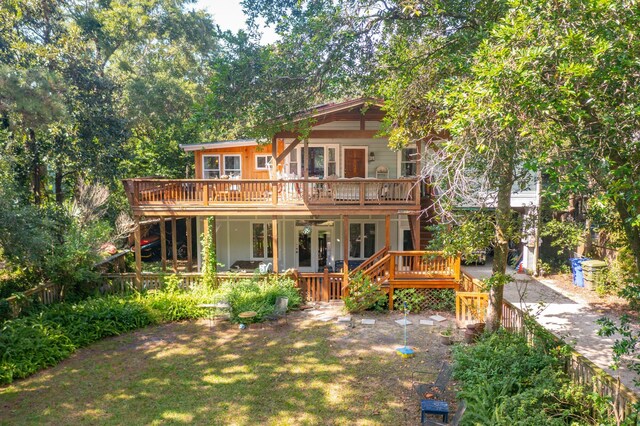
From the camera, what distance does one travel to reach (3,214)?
822 cm

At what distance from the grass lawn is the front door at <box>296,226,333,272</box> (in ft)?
19.4

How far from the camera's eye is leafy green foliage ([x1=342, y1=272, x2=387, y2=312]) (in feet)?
39.4

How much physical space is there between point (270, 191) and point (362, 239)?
16.2ft

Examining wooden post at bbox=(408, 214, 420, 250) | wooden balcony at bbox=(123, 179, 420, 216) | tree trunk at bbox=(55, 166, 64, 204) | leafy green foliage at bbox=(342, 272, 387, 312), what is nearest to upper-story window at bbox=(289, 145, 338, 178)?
wooden balcony at bbox=(123, 179, 420, 216)

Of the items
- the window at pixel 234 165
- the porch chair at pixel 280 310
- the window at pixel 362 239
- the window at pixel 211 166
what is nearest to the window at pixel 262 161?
the window at pixel 234 165

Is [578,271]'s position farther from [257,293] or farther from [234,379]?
[234,379]

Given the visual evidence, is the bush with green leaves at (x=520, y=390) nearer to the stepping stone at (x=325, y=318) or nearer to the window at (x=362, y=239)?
the stepping stone at (x=325, y=318)

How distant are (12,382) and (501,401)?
928 centimetres

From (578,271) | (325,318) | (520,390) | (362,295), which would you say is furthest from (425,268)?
(520,390)

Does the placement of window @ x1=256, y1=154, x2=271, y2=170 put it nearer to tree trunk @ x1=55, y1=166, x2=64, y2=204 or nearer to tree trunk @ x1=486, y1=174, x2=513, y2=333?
tree trunk @ x1=55, y1=166, x2=64, y2=204

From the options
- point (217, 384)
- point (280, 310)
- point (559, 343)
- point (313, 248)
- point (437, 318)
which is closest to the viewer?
point (559, 343)

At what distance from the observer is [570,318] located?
36.3ft

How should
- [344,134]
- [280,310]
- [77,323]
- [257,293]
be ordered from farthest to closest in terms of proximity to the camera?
[344,134] → [257,293] → [280,310] → [77,323]

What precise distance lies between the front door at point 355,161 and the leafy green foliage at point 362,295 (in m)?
4.81
